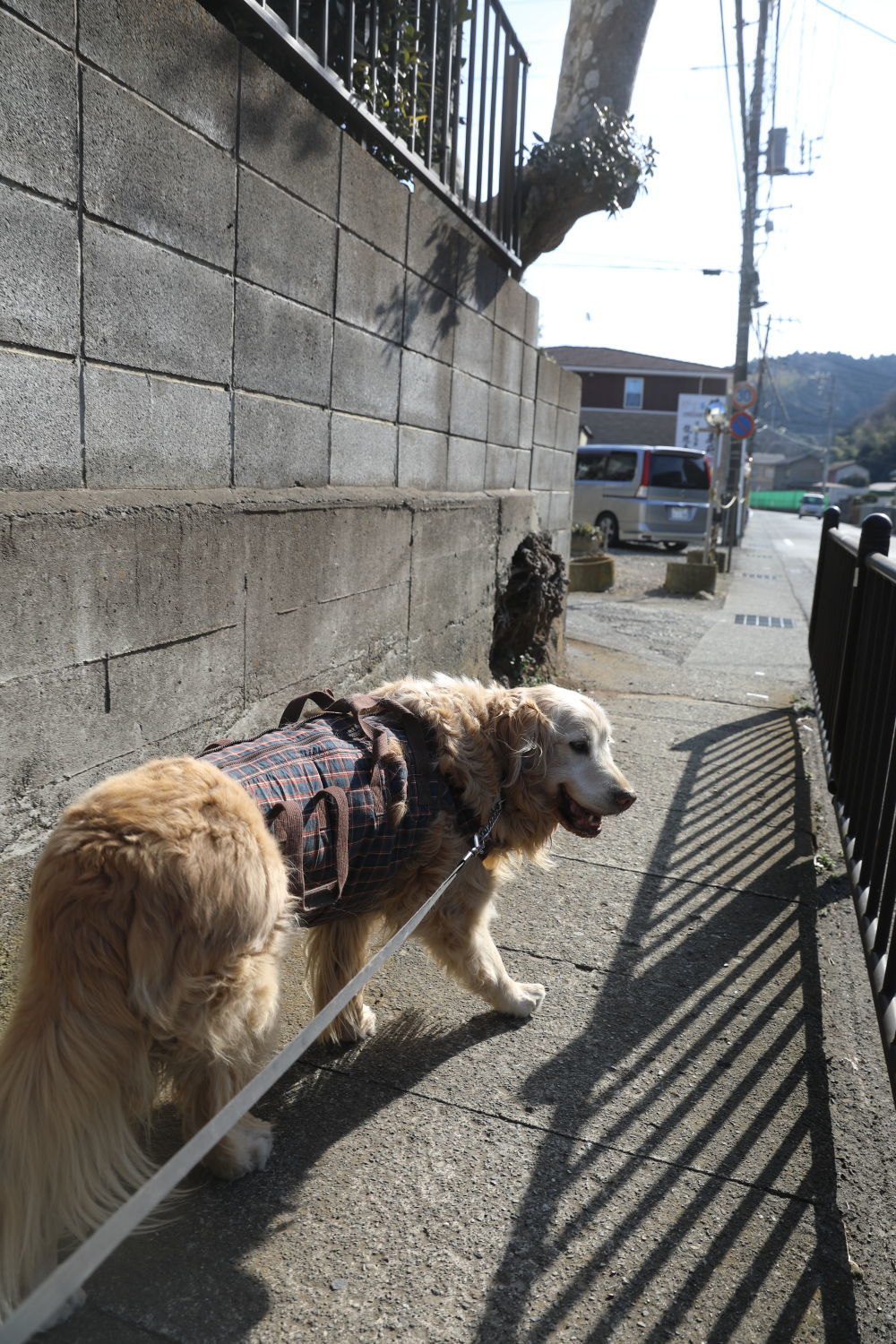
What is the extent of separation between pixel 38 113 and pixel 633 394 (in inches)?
2072

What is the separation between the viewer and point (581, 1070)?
2.87 m

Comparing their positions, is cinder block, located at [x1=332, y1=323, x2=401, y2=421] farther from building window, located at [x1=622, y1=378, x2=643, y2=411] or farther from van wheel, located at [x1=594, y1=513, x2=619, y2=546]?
building window, located at [x1=622, y1=378, x2=643, y2=411]

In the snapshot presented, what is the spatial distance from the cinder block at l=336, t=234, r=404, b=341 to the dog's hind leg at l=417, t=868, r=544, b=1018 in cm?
251

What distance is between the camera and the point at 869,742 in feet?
11.6

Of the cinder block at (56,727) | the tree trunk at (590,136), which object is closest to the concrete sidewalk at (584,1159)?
the cinder block at (56,727)

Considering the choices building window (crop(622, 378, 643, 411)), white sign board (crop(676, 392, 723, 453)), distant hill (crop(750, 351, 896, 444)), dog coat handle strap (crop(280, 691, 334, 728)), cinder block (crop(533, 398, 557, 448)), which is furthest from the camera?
distant hill (crop(750, 351, 896, 444))

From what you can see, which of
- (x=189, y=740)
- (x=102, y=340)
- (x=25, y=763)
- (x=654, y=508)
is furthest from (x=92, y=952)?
(x=654, y=508)

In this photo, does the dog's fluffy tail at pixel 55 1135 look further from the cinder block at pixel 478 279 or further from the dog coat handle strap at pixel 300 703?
the cinder block at pixel 478 279

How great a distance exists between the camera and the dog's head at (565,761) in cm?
298

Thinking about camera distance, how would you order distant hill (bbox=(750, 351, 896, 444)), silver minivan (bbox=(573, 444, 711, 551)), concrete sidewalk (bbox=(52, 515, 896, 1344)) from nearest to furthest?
concrete sidewalk (bbox=(52, 515, 896, 1344))
silver minivan (bbox=(573, 444, 711, 551))
distant hill (bbox=(750, 351, 896, 444))

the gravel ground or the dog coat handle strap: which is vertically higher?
the dog coat handle strap

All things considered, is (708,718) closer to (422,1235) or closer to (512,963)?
Result: (512,963)

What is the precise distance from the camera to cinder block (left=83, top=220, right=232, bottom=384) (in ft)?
8.79

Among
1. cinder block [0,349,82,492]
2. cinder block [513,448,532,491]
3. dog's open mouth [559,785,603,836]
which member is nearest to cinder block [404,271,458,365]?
cinder block [513,448,532,491]
